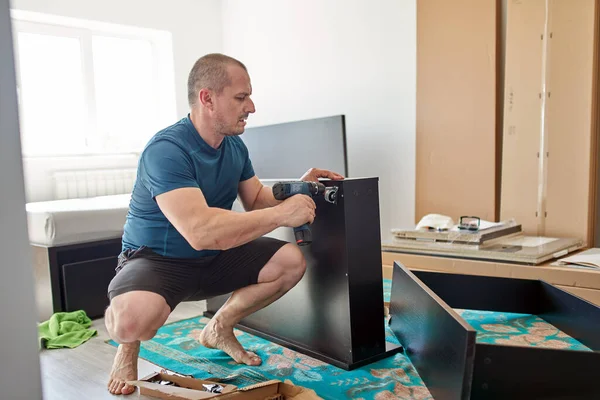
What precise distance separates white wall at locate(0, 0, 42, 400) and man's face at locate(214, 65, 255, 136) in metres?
1.52

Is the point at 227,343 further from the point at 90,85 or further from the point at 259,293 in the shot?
the point at 90,85

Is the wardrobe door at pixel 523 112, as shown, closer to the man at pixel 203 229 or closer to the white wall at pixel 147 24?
the man at pixel 203 229

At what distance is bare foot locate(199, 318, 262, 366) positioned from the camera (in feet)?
6.63

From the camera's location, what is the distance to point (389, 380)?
1.80 meters

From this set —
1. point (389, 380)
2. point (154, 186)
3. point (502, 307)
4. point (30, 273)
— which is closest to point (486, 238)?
point (502, 307)

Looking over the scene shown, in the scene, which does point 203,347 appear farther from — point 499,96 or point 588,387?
point 499,96

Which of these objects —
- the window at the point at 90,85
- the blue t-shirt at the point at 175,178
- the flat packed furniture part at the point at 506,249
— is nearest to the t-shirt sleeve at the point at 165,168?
the blue t-shirt at the point at 175,178

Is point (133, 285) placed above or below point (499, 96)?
below

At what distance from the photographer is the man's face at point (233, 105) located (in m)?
1.89

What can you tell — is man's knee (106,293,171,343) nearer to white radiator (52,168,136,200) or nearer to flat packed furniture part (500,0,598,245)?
flat packed furniture part (500,0,598,245)

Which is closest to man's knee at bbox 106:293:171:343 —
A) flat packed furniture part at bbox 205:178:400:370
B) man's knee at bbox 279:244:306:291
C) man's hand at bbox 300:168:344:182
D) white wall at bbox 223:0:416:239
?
man's knee at bbox 279:244:306:291

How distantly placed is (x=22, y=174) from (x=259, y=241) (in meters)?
1.69

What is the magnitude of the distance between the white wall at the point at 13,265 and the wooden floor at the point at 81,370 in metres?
1.46

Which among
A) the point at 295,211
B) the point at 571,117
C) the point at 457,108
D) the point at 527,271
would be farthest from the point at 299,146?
the point at 295,211
